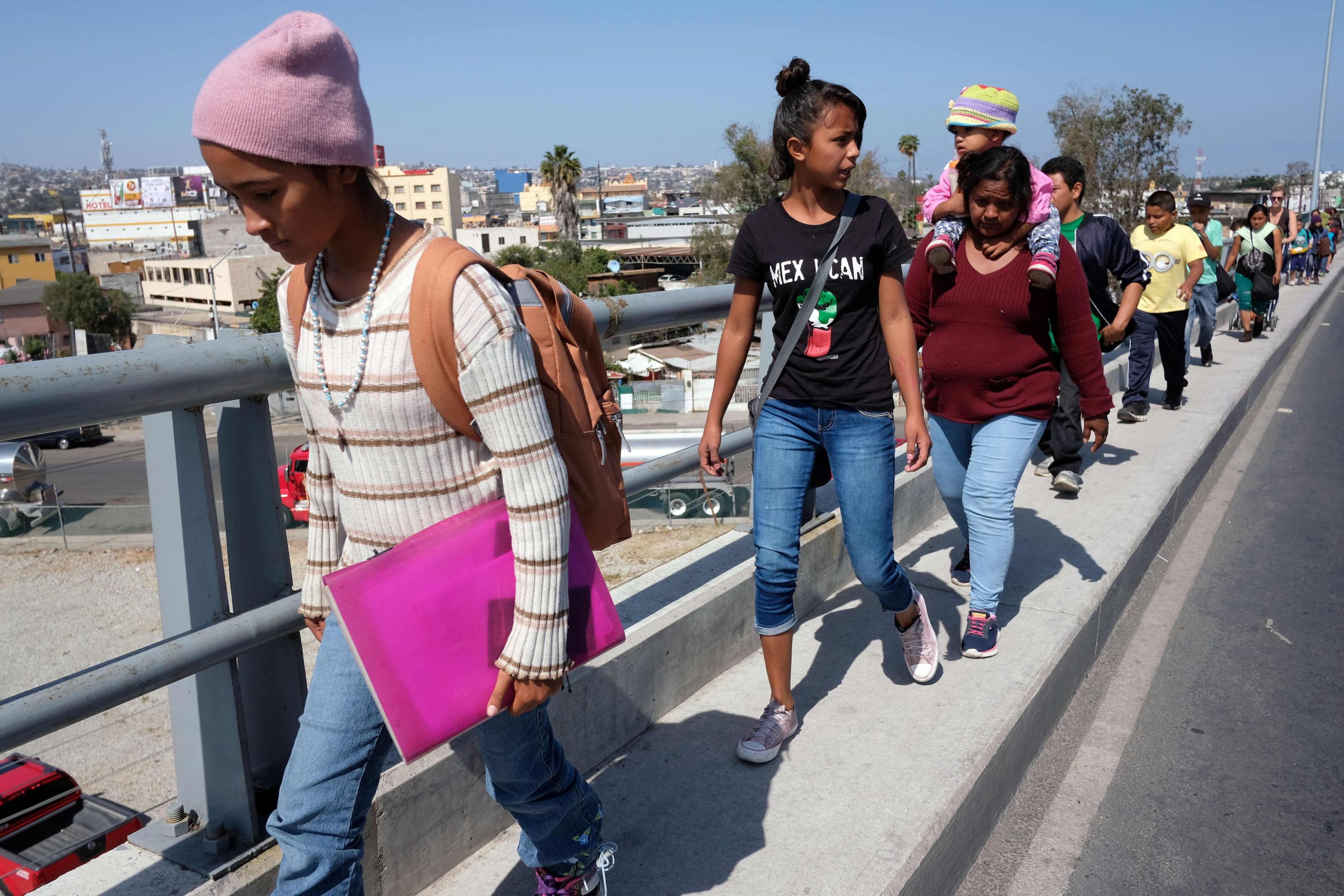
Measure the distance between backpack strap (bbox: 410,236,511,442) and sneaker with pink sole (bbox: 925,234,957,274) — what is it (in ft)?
8.46

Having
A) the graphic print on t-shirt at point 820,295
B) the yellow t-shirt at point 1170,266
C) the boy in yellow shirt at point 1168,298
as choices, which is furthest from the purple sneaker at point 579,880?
the yellow t-shirt at point 1170,266

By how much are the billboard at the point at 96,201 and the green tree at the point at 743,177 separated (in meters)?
126

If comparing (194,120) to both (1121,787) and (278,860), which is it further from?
A: (1121,787)

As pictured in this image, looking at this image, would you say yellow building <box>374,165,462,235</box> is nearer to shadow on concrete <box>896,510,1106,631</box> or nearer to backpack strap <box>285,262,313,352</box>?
shadow on concrete <box>896,510,1106,631</box>

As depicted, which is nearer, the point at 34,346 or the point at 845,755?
the point at 845,755

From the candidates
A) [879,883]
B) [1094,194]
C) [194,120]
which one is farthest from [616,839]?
[1094,194]

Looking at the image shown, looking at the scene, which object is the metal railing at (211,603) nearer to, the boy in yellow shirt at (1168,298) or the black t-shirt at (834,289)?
the black t-shirt at (834,289)

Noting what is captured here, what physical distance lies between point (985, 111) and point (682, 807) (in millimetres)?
2924


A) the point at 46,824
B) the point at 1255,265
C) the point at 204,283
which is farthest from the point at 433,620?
the point at 204,283

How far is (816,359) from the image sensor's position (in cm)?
332

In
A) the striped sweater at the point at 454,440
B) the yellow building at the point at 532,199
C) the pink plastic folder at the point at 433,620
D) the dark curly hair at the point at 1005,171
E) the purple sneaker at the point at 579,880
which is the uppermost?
the yellow building at the point at 532,199

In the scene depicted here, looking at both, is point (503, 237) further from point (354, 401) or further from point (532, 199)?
point (354, 401)

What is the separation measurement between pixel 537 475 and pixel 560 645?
311 millimetres

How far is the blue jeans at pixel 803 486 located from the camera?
333 centimetres
